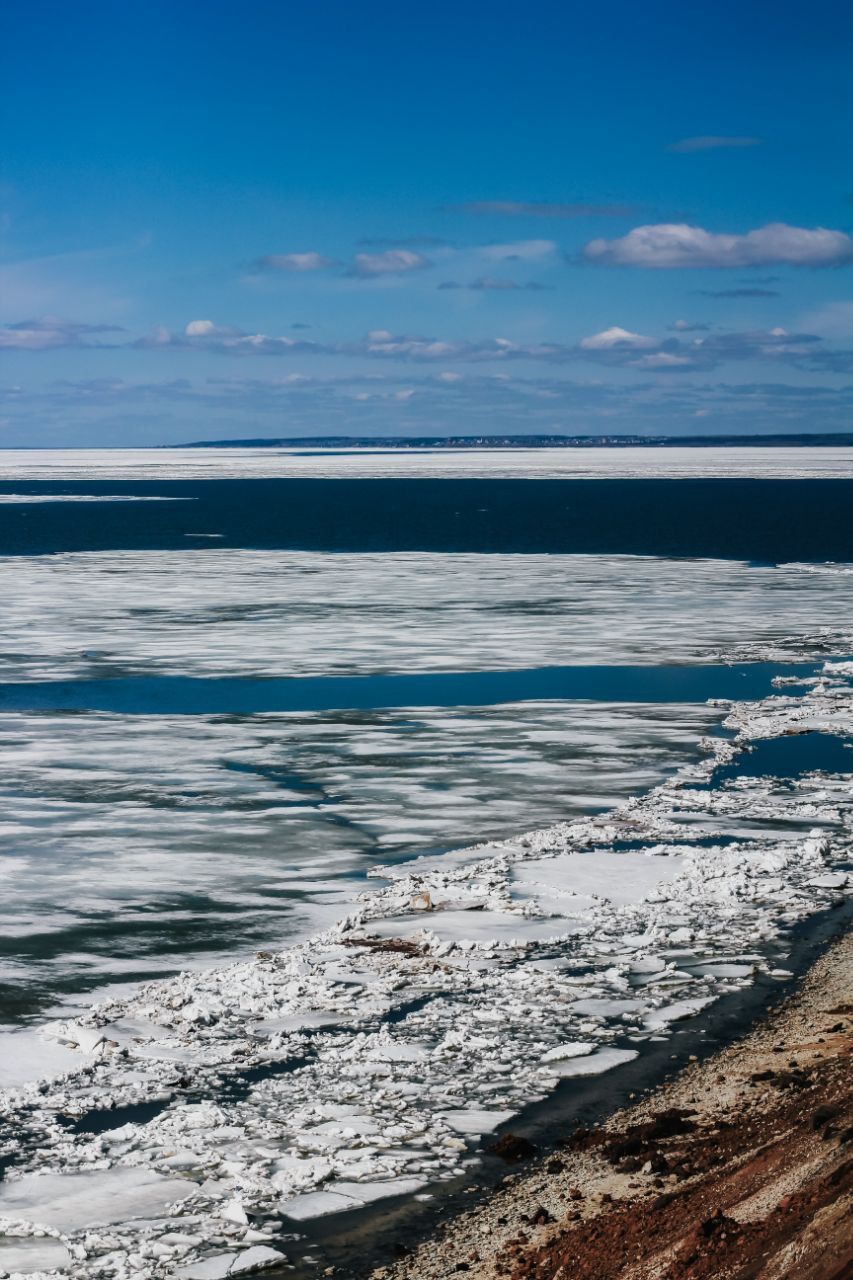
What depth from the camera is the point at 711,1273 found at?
12.4 feet

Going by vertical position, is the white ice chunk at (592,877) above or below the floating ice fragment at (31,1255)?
above

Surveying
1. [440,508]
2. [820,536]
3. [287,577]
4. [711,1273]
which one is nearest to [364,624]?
[287,577]

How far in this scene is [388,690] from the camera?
1490 centimetres

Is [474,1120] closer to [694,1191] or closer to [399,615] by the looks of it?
[694,1191]

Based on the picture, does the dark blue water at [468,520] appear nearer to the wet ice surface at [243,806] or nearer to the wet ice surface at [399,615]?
the wet ice surface at [399,615]

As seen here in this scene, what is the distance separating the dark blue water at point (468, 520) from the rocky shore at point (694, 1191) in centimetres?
2955

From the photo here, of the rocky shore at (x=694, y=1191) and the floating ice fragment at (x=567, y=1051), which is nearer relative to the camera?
the rocky shore at (x=694, y=1191)

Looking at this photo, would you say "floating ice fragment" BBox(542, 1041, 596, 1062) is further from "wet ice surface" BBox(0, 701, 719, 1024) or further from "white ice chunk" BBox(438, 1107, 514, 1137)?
"wet ice surface" BBox(0, 701, 719, 1024)

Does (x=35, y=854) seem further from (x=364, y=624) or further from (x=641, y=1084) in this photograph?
(x=364, y=624)

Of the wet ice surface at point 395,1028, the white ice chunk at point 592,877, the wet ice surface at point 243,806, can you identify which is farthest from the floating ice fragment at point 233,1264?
the white ice chunk at point 592,877

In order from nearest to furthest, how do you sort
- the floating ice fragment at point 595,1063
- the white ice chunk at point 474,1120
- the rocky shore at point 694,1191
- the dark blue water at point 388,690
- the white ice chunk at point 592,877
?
the rocky shore at point 694,1191 → the white ice chunk at point 474,1120 → the floating ice fragment at point 595,1063 → the white ice chunk at point 592,877 → the dark blue water at point 388,690

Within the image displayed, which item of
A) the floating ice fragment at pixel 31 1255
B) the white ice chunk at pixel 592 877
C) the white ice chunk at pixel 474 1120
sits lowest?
the floating ice fragment at pixel 31 1255

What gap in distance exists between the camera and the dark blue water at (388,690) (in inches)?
555

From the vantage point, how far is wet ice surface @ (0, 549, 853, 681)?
1691cm
